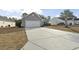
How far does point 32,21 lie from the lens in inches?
→ 86.5

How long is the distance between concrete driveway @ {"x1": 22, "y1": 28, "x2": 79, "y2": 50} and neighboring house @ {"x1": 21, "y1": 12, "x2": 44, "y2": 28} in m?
0.07

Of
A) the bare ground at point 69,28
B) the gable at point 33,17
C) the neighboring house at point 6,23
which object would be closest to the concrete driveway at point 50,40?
the bare ground at point 69,28

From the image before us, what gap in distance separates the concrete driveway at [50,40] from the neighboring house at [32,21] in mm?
73

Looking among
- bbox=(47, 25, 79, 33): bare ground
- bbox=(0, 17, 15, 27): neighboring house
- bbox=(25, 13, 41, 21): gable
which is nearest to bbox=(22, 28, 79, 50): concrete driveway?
bbox=(47, 25, 79, 33): bare ground

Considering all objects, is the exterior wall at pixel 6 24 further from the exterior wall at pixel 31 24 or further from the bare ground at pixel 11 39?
the exterior wall at pixel 31 24

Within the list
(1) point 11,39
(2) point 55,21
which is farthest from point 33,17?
(1) point 11,39

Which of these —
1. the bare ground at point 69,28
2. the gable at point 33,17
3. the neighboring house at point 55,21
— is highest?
the gable at point 33,17

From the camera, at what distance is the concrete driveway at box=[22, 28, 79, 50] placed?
2.15m

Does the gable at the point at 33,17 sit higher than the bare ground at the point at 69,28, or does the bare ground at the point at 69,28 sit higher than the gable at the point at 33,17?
the gable at the point at 33,17

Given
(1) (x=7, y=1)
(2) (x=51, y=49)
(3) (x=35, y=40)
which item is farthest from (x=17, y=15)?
(2) (x=51, y=49)

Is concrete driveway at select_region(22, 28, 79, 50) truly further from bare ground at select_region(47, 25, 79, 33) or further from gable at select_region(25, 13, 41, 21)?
gable at select_region(25, 13, 41, 21)

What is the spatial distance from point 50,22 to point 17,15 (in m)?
0.49

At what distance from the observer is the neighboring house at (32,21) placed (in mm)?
2199

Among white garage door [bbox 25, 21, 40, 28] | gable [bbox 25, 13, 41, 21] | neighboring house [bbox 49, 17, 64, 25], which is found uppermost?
gable [bbox 25, 13, 41, 21]
